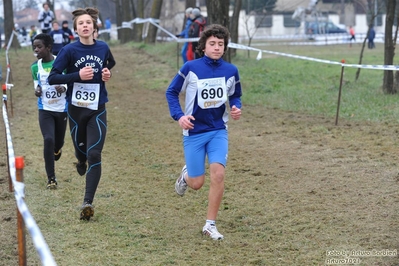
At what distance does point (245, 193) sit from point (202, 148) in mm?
1803

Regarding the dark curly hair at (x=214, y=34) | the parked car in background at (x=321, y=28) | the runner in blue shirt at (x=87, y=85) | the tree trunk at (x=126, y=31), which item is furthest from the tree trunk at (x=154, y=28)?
the parked car in background at (x=321, y=28)

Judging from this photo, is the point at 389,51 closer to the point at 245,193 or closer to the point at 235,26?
the point at 245,193

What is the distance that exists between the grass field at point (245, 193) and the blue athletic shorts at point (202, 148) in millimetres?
653

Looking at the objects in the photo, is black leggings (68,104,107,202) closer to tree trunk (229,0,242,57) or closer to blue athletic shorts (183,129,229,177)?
blue athletic shorts (183,129,229,177)

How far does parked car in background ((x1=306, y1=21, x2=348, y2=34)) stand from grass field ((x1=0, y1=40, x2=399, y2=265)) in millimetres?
43534

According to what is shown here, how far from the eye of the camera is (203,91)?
610 centimetres

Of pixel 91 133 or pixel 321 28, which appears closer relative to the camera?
pixel 91 133

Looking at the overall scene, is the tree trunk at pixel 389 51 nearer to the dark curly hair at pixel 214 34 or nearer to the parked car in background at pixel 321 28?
the dark curly hair at pixel 214 34

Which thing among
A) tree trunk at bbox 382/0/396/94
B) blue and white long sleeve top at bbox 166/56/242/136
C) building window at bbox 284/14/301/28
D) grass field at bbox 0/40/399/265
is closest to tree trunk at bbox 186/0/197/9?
grass field at bbox 0/40/399/265

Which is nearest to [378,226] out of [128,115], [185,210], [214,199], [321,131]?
[214,199]

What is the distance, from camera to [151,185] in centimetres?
839

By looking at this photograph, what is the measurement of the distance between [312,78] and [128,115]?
25.3ft

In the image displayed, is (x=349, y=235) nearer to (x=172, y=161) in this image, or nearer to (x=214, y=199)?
(x=214, y=199)

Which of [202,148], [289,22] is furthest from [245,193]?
[289,22]
